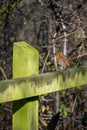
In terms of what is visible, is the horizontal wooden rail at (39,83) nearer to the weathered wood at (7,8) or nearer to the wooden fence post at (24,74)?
the wooden fence post at (24,74)

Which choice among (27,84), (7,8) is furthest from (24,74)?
(7,8)

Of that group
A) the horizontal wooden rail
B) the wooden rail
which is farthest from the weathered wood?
the wooden rail

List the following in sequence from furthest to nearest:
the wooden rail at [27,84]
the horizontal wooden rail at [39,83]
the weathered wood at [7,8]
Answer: the weathered wood at [7,8]
the wooden rail at [27,84]
the horizontal wooden rail at [39,83]

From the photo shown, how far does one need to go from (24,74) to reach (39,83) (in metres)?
0.12

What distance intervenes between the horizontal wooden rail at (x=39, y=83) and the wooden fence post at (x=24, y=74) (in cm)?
7

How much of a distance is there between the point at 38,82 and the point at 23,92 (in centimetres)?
17

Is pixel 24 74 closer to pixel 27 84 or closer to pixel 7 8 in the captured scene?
pixel 27 84

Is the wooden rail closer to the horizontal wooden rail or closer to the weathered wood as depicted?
the horizontal wooden rail

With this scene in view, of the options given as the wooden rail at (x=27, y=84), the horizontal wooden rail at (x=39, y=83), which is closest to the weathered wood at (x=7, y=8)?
the horizontal wooden rail at (x=39, y=83)

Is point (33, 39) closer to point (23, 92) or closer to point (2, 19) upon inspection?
point (2, 19)

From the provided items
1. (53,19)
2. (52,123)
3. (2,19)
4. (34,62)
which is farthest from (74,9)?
(34,62)

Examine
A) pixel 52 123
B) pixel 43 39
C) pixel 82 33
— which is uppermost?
pixel 82 33

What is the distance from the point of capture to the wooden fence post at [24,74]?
9.07 ft

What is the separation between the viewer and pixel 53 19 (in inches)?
217
